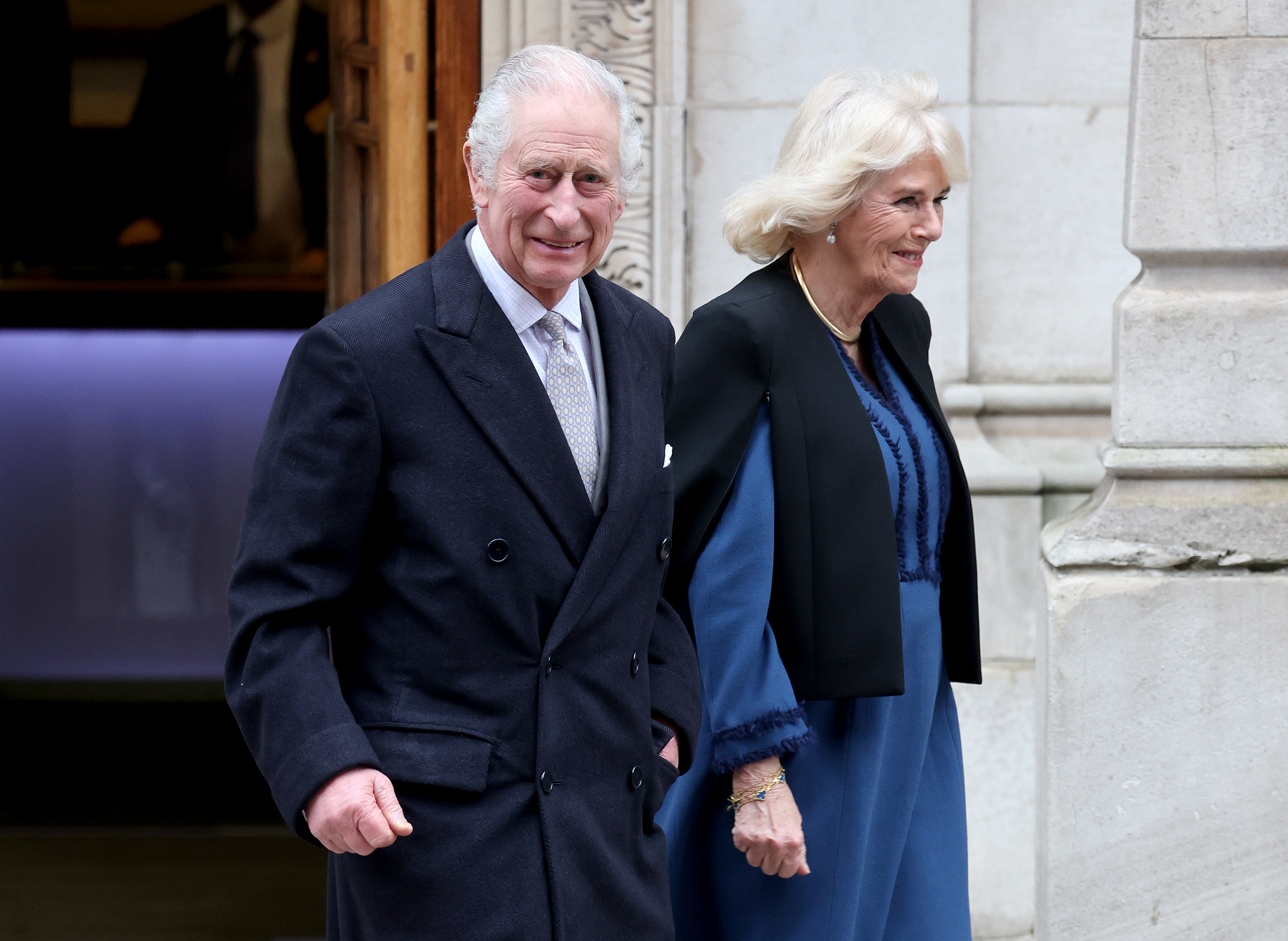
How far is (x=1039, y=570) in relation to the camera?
3600 mm

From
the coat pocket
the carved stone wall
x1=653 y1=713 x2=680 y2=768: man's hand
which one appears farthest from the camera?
the carved stone wall

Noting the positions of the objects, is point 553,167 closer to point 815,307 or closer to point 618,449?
point 618,449

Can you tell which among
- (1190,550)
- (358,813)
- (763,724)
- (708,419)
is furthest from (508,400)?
(1190,550)

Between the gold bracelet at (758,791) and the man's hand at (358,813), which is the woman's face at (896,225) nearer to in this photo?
the gold bracelet at (758,791)

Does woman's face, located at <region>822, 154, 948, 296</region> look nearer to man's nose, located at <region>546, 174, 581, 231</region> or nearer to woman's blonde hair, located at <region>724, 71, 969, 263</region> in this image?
woman's blonde hair, located at <region>724, 71, 969, 263</region>

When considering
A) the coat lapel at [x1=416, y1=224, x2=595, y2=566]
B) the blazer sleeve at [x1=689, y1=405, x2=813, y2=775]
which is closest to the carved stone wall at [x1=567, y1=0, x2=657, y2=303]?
the blazer sleeve at [x1=689, y1=405, x2=813, y2=775]

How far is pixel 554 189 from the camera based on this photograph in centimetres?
208

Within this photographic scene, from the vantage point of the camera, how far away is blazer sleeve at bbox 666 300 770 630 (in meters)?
2.68

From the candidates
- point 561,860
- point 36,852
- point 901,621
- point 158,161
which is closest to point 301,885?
point 36,852

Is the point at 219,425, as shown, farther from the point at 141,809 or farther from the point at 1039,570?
the point at 1039,570

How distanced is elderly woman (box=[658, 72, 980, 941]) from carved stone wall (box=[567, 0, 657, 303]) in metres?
1.75

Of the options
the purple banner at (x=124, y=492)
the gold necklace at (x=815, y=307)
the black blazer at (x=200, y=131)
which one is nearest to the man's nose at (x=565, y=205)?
the gold necklace at (x=815, y=307)

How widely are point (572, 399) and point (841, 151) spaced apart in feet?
2.75

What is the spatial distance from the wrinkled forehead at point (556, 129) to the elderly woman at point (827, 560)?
2.34 feet
